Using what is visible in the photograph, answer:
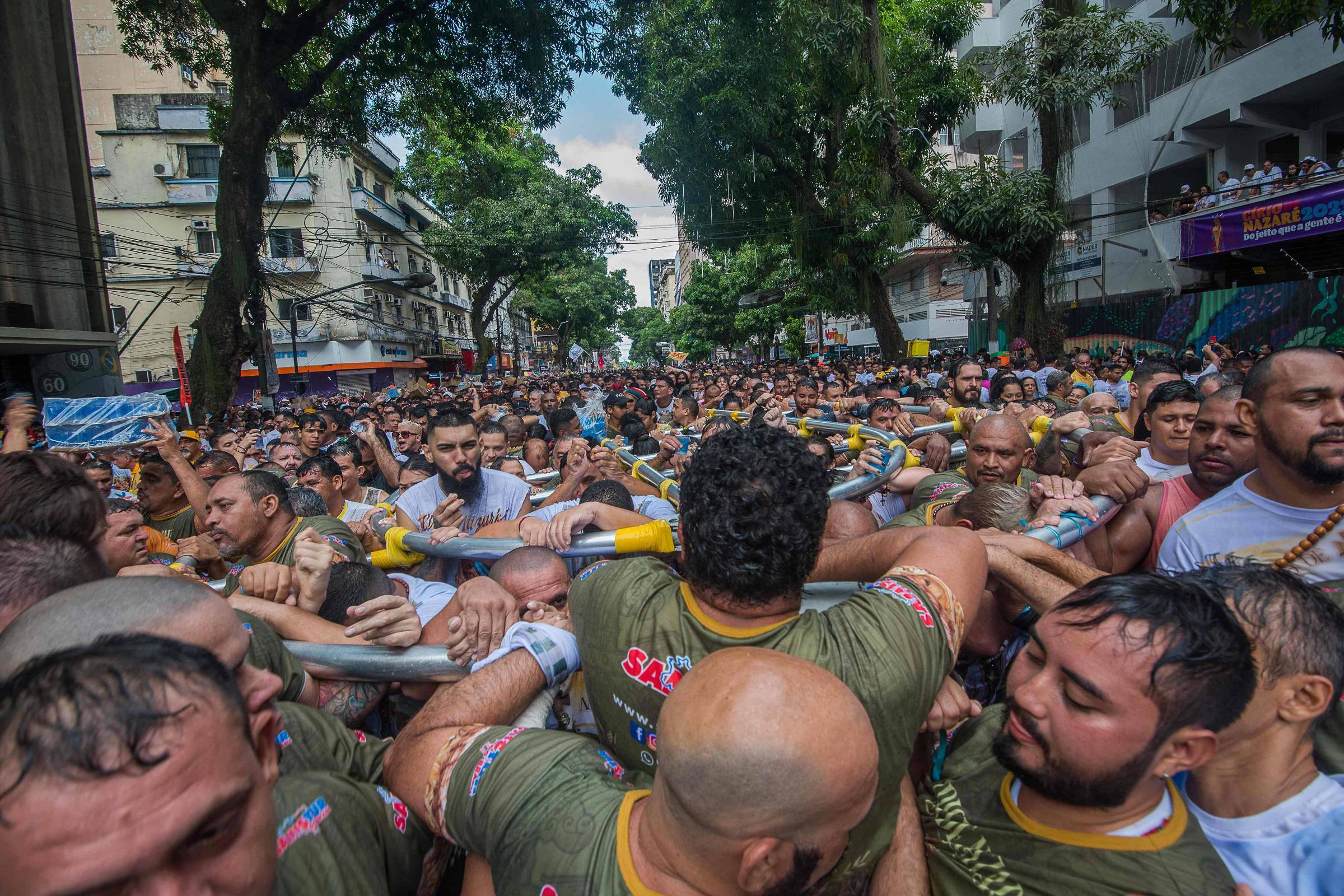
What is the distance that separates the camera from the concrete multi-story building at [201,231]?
3062 cm

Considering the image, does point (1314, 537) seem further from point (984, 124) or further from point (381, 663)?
point (984, 124)

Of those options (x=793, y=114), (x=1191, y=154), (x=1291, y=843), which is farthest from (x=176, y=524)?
(x=1191, y=154)

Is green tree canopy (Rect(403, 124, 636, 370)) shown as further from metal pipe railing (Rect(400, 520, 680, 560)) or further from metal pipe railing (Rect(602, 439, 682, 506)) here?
metal pipe railing (Rect(400, 520, 680, 560))

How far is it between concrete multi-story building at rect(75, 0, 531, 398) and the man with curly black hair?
2874 cm

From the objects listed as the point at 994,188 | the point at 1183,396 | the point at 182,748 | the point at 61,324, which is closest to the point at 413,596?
the point at 182,748

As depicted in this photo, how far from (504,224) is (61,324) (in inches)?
781

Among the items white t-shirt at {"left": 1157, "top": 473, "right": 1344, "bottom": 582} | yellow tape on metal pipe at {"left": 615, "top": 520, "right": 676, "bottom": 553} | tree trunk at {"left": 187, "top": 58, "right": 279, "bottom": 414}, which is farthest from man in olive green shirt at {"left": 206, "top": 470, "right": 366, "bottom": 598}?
tree trunk at {"left": 187, "top": 58, "right": 279, "bottom": 414}

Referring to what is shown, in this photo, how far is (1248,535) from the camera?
92.2 inches

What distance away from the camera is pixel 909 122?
17.8m

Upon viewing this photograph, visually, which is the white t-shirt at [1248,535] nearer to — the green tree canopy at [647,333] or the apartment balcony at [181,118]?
the apartment balcony at [181,118]

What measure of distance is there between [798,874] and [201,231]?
131ft

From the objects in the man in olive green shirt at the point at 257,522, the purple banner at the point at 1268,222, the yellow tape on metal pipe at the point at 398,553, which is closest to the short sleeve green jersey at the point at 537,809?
the yellow tape on metal pipe at the point at 398,553

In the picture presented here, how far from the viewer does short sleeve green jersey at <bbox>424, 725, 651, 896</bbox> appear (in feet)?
4.12

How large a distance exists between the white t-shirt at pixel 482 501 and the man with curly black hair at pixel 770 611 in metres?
2.80
